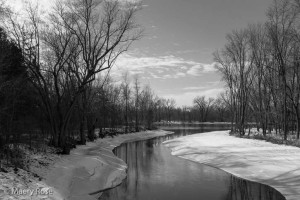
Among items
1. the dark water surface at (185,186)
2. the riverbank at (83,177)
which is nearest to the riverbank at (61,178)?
the riverbank at (83,177)

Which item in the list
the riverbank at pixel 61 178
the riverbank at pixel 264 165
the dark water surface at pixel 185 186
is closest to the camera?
the riverbank at pixel 61 178

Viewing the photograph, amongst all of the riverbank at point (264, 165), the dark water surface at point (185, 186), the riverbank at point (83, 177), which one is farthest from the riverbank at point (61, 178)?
the riverbank at point (264, 165)

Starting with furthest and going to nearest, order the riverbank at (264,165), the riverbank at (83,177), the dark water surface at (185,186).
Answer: the riverbank at (264,165), the dark water surface at (185,186), the riverbank at (83,177)

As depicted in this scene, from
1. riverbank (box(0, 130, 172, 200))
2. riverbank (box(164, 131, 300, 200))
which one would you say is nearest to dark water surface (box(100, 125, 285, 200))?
riverbank (box(164, 131, 300, 200))

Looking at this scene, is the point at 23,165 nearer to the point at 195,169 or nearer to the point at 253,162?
the point at 195,169

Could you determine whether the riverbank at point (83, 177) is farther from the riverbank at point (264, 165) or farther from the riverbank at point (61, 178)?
the riverbank at point (264, 165)

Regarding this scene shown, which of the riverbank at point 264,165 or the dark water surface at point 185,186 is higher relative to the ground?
the riverbank at point 264,165

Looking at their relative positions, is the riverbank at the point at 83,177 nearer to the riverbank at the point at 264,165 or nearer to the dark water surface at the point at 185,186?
the dark water surface at the point at 185,186

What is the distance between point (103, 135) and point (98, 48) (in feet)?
66.8

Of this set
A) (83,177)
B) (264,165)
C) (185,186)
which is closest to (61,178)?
(83,177)

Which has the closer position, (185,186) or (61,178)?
(61,178)

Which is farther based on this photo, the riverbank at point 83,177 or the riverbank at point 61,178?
the riverbank at point 83,177

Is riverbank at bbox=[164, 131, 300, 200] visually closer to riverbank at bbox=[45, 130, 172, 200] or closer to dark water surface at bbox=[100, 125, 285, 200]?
dark water surface at bbox=[100, 125, 285, 200]

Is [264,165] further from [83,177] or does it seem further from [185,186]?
[83,177]
